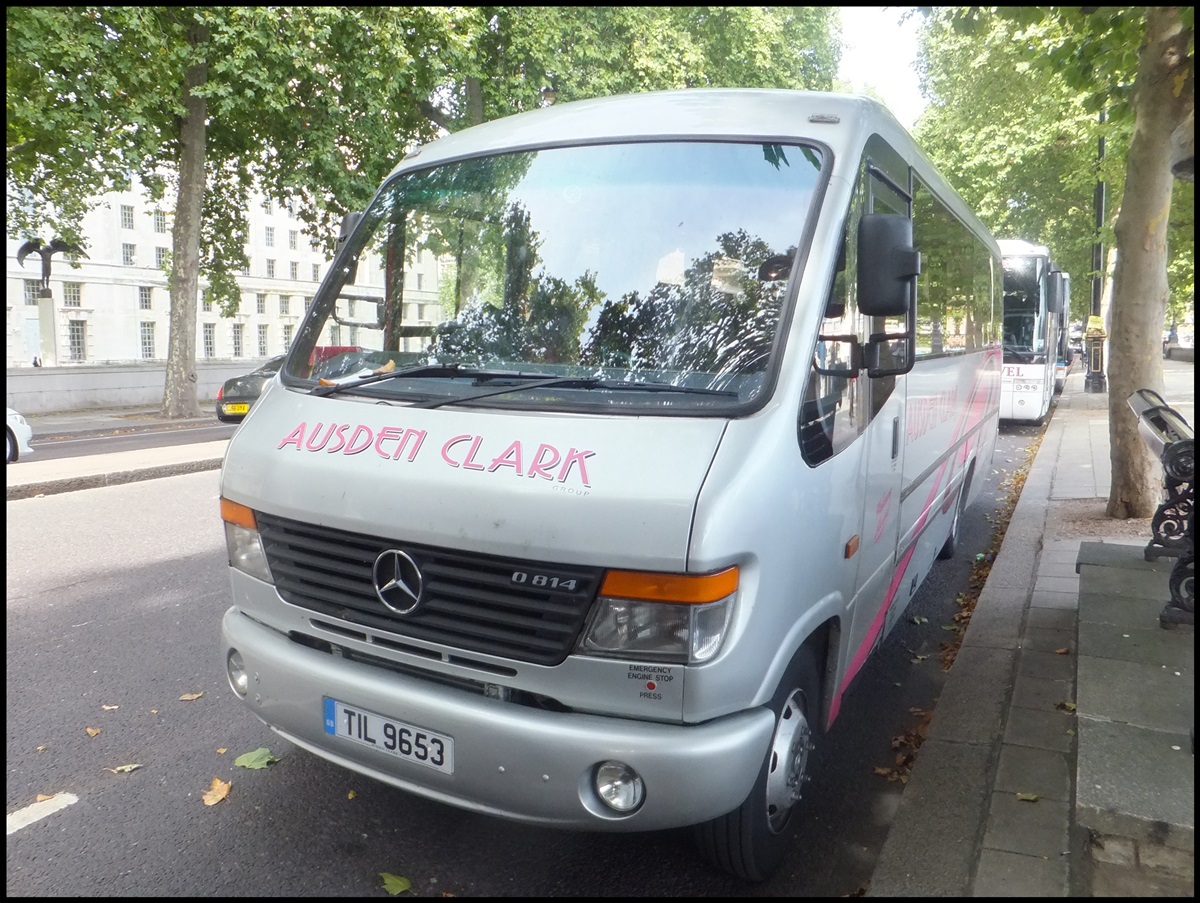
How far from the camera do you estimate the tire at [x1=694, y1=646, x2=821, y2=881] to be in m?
2.97

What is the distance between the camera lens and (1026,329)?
17.8 metres

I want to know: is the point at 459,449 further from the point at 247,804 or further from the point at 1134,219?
the point at 1134,219

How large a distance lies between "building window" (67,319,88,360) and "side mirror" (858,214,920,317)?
6576cm

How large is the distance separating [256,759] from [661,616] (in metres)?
2.19

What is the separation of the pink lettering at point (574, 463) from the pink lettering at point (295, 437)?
101 cm

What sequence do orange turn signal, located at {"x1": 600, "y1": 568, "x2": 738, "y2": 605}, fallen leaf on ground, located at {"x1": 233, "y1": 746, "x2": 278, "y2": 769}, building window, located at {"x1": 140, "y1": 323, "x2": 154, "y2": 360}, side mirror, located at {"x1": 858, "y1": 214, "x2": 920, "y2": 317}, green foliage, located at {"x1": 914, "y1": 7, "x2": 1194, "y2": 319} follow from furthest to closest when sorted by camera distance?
building window, located at {"x1": 140, "y1": 323, "x2": 154, "y2": 360}, fallen leaf on ground, located at {"x1": 233, "y1": 746, "x2": 278, "y2": 769}, green foliage, located at {"x1": 914, "y1": 7, "x2": 1194, "y2": 319}, side mirror, located at {"x1": 858, "y1": 214, "x2": 920, "y2": 317}, orange turn signal, located at {"x1": 600, "y1": 568, "x2": 738, "y2": 605}

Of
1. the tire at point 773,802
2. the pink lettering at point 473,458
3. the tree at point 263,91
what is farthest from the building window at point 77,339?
the tire at point 773,802

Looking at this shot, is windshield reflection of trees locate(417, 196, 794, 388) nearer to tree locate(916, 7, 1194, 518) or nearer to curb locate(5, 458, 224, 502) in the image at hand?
tree locate(916, 7, 1194, 518)

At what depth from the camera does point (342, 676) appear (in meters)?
2.99

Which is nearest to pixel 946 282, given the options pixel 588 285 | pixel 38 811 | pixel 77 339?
pixel 588 285

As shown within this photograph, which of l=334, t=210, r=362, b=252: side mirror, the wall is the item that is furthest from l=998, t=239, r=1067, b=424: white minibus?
the wall

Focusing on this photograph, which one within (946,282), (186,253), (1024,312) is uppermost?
(186,253)

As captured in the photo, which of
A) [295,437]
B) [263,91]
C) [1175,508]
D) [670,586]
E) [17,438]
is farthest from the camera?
[263,91]

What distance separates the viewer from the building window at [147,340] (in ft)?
211
